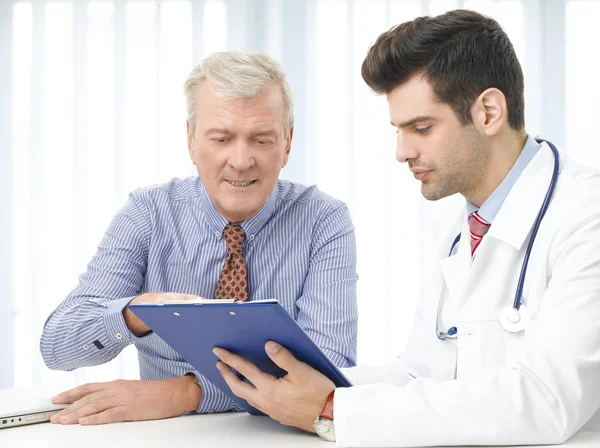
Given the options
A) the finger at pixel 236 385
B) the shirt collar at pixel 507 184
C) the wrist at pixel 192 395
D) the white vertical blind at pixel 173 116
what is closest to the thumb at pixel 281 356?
the finger at pixel 236 385

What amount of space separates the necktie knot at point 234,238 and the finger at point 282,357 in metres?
0.62

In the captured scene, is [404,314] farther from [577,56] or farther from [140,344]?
[140,344]

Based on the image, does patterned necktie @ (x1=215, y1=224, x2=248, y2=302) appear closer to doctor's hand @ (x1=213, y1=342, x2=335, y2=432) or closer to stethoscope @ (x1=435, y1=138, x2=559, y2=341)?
doctor's hand @ (x1=213, y1=342, x2=335, y2=432)

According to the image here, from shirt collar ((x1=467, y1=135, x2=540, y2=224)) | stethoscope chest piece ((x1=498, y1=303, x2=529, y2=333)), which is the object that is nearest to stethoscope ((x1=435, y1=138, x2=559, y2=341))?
stethoscope chest piece ((x1=498, y1=303, x2=529, y2=333))

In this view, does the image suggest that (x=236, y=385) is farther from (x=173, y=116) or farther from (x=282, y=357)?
(x=173, y=116)

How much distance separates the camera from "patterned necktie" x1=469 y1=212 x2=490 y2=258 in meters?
1.58

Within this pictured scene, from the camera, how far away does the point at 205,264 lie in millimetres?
1823

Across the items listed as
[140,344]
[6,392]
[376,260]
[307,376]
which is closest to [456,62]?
[307,376]

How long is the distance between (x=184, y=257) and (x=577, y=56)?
9.90 feet

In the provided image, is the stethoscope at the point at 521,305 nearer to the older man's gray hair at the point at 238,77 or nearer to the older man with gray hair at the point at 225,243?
the older man with gray hair at the point at 225,243

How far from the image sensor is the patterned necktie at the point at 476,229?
1577 millimetres

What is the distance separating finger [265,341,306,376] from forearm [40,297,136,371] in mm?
483

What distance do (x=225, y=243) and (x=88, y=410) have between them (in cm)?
56

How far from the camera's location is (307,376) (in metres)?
1.24
